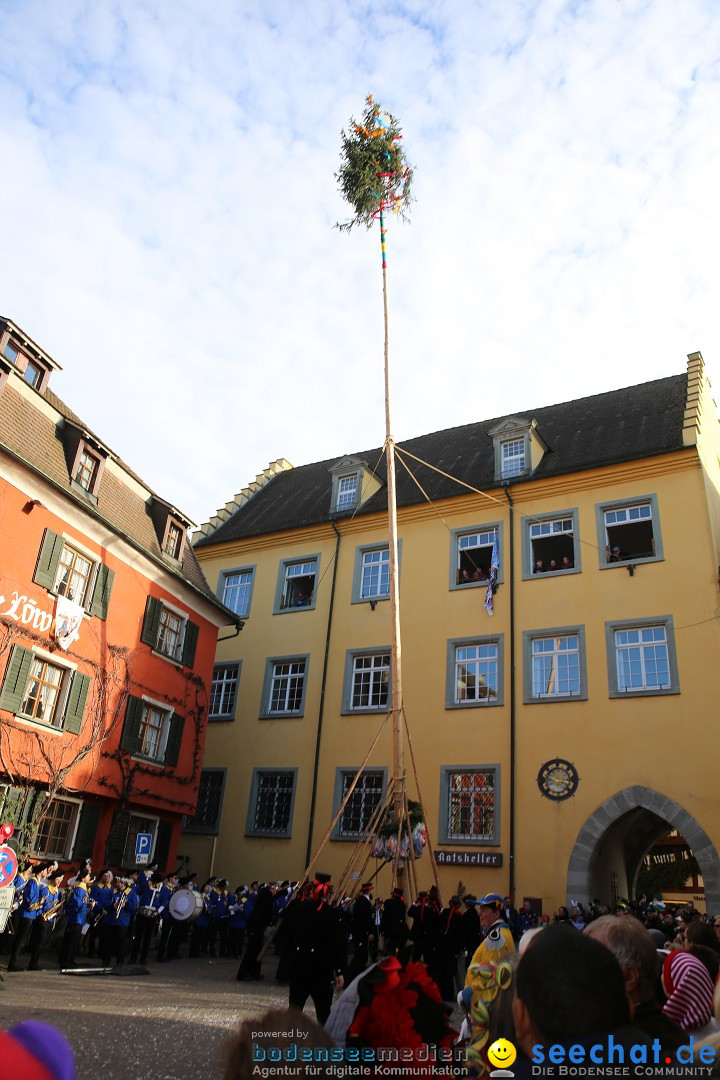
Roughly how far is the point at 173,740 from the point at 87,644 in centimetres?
428

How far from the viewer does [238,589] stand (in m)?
30.3

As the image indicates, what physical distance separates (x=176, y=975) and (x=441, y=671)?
11589mm

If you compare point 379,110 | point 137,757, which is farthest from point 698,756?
point 379,110

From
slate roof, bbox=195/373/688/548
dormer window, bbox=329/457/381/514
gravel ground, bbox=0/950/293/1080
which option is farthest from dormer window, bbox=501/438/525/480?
gravel ground, bbox=0/950/293/1080

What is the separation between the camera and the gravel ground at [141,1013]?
7.93 metres

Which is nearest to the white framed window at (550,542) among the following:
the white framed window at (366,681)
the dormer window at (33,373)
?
the white framed window at (366,681)

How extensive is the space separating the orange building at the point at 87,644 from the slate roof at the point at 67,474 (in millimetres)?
46

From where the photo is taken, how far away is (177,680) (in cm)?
2378

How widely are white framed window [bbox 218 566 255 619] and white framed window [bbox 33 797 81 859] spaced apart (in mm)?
11036

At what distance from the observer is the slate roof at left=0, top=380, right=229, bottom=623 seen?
1912cm

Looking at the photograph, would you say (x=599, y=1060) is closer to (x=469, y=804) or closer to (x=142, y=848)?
(x=142, y=848)

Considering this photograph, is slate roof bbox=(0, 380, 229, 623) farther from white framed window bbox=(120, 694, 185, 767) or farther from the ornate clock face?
the ornate clock face

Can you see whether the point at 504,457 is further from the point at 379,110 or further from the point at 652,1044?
the point at 652,1044

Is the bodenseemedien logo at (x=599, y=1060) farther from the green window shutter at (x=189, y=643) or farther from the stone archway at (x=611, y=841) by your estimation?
the green window shutter at (x=189, y=643)
